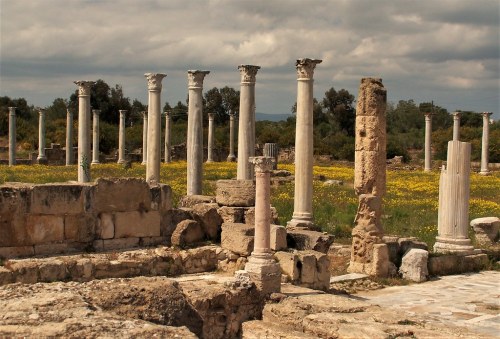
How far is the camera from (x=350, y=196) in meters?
26.9

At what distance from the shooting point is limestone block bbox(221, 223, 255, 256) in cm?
1299

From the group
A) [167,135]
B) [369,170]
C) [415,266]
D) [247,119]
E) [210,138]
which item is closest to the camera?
[415,266]

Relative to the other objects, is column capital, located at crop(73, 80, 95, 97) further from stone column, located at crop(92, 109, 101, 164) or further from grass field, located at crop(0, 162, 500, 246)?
stone column, located at crop(92, 109, 101, 164)

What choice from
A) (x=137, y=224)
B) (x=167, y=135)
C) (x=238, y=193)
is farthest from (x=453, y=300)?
(x=167, y=135)

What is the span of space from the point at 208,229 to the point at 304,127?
185 inches

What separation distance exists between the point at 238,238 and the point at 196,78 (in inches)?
321

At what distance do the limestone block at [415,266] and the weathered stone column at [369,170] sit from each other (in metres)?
0.65

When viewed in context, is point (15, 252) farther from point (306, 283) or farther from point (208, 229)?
point (306, 283)

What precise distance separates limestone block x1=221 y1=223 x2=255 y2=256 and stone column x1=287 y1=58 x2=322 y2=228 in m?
4.01

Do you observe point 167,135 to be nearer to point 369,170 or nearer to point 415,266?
point 369,170

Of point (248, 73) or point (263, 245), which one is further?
point (248, 73)

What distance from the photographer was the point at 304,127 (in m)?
17.6

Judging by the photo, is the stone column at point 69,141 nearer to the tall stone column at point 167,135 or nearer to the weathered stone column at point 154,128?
the tall stone column at point 167,135

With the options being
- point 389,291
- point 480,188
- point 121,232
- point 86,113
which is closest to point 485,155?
point 480,188
